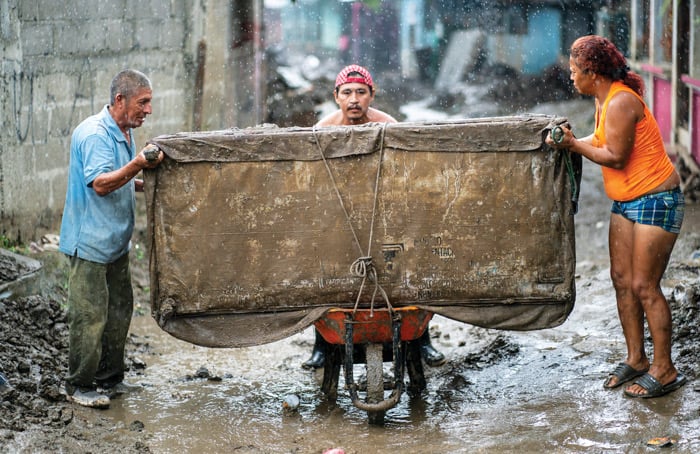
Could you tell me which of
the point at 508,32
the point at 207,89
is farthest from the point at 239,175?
the point at 508,32

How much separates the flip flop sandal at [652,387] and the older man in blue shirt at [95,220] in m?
2.87

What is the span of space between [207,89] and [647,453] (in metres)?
6.85

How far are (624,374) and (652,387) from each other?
0.24m

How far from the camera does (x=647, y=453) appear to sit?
404cm

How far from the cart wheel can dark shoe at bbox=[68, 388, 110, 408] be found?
152cm

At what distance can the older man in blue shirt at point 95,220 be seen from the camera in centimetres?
471

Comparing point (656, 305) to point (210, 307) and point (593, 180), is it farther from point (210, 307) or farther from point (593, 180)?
point (593, 180)

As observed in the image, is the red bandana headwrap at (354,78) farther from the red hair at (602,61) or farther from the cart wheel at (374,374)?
the cart wheel at (374,374)

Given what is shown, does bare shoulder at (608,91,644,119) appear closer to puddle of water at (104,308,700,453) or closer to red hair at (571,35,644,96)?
red hair at (571,35,644,96)

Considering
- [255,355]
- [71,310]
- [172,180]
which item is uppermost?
[172,180]

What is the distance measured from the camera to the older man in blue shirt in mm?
4715

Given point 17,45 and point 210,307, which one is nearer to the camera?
point 210,307

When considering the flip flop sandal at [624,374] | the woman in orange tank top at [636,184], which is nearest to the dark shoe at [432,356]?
the flip flop sandal at [624,374]

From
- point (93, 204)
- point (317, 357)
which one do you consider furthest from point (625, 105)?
point (93, 204)
